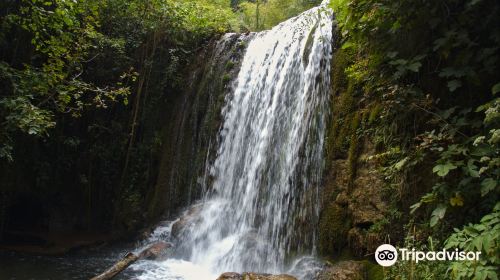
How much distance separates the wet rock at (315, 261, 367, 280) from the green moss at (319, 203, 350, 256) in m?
0.47

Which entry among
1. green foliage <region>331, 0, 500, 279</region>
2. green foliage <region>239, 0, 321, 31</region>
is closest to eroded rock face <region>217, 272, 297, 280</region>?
green foliage <region>331, 0, 500, 279</region>

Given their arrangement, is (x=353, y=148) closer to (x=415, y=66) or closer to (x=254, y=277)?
(x=415, y=66)

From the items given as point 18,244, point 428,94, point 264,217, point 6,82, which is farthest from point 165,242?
point 428,94

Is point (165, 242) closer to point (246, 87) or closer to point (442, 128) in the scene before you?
point (246, 87)

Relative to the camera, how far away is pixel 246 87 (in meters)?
9.10

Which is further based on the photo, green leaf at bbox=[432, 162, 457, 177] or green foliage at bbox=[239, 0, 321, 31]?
green foliage at bbox=[239, 0, 321, 31]

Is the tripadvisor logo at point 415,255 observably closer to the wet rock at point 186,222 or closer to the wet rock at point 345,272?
the wet rock at point 345,272

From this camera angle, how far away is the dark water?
6773 mm

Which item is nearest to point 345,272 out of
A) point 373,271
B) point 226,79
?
point 373,271

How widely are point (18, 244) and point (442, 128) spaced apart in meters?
9.22

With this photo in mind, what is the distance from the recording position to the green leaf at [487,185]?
11.2 feet

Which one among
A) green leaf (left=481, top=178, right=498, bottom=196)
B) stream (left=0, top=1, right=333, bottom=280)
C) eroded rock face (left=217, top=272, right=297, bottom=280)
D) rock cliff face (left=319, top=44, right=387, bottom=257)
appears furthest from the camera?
stream (left=0, top=1, right=333, bottom=280)

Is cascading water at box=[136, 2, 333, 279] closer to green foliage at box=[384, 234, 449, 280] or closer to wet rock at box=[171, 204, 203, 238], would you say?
wet rock at box=[171, 204, 203, 238]

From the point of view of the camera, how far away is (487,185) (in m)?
3.46
